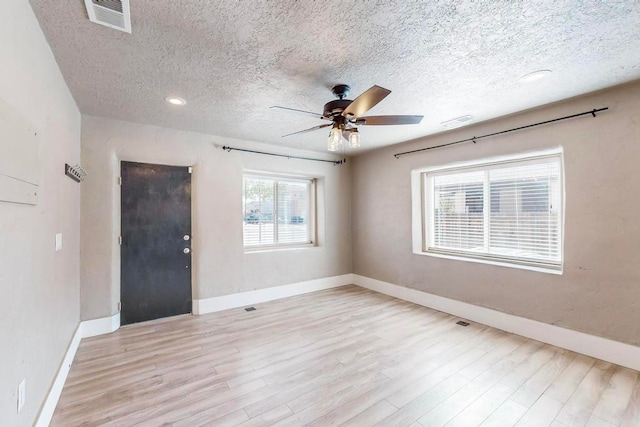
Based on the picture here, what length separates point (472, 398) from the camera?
2.06 meters

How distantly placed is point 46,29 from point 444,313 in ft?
15.7

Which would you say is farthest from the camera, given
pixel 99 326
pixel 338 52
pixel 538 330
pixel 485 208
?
pixel 485 208

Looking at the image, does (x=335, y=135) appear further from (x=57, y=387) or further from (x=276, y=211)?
(x=57, y=387)

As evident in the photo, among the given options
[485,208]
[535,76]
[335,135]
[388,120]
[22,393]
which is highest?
[535,76]

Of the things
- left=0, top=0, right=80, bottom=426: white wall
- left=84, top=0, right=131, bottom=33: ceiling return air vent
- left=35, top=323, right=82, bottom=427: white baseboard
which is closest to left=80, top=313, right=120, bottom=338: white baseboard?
left=35, top=323, right=82, bottom=427: white baseboard

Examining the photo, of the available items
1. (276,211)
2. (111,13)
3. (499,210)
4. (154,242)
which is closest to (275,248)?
(276,211)

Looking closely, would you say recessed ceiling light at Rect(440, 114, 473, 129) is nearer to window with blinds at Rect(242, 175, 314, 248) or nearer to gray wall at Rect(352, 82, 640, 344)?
gray wall at Rect(352, 82, 640, 344)

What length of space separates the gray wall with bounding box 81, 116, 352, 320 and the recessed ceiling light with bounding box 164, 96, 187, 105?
96cm

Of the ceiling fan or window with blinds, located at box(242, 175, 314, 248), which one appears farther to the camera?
window with blinds, located at box(242, 175, 314, 248)

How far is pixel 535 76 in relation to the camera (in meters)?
2.30

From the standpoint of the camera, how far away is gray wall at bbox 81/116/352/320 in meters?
3.16

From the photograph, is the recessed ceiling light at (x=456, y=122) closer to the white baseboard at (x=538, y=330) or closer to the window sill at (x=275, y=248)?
the white baseboard at (x=538, y=330)

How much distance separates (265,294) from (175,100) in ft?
9.77

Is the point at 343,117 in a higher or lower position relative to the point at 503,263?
higher
